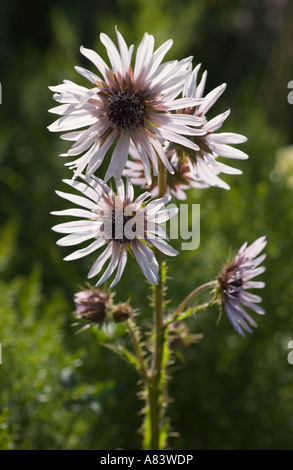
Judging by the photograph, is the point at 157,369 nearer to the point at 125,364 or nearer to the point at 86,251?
the point at 86,251

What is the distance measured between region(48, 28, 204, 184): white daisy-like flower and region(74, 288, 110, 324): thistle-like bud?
277mm

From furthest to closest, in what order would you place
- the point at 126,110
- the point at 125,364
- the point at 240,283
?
the point at 125,364, the point at 240,283, the point at 126,110

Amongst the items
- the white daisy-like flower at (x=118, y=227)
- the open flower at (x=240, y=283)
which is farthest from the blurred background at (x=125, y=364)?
the white daisy-like flower at (x=118, y=227)

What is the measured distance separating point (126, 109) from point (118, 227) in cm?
19

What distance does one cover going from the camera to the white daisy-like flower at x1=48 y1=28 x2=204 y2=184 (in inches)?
28.9

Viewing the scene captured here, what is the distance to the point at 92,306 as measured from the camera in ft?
3.03

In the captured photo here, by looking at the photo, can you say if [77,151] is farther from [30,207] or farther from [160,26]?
[160,26]

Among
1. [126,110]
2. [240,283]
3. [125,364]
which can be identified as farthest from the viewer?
[125,364]

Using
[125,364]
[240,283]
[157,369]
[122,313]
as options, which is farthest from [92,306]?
[125,364]

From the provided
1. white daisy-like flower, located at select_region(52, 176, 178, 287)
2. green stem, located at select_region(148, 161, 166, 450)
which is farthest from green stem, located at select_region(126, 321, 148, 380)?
white daisy-like flower, located at select_region(52, 176, 178, 287)

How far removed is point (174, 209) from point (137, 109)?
0.16 metres

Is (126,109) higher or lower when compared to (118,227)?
higher

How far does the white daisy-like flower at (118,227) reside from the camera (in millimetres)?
779

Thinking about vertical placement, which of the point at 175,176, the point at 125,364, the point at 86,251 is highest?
the point at 175,176
